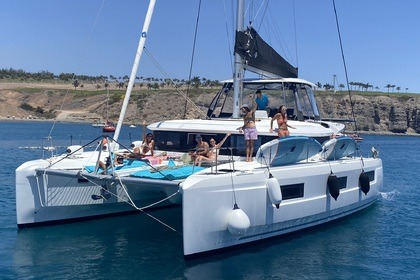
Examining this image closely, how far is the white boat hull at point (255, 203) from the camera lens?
361 inches

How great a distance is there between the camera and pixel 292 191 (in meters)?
11.2

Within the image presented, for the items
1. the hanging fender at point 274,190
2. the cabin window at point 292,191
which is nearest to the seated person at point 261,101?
the cabin window at point 292,191

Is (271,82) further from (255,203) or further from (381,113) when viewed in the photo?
(381,113)

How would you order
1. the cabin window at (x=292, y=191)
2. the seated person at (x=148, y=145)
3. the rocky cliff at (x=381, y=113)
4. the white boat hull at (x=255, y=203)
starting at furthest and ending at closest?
the rocky cliff at (x=381, y=113), the seated person at (x=148, y=145), the cabin window at (x=292, y=191), the white boat hull at (x=255, y=203)

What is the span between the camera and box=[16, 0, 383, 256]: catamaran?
954cm

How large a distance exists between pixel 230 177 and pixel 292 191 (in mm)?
2131

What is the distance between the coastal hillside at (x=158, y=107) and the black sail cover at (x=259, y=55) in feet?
246

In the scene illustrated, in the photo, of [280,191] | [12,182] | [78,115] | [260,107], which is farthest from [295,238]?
[78,115]

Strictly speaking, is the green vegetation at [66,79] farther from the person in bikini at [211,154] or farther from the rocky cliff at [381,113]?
the person in bikini at [211,154]

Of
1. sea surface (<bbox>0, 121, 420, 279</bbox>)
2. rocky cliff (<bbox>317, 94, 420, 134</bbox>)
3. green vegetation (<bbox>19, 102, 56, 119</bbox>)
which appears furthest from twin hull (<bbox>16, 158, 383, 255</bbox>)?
green vegetation (<bbox>19, 102, 56, 119</bbox>)

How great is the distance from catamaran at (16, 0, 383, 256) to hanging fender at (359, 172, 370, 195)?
1.1 inches

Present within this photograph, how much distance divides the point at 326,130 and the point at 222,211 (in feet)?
17.6

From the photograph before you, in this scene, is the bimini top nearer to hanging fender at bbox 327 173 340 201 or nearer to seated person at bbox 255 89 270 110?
seated person at bbox 255 89 270 110

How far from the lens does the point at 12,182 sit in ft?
59.7
